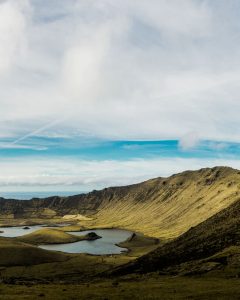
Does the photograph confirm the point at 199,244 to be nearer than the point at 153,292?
No

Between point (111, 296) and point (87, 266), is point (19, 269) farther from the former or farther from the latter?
point (111, 296)

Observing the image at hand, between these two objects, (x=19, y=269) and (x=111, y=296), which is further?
(x=19, y=269)

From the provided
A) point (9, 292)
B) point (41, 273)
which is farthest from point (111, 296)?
point (41, 273)

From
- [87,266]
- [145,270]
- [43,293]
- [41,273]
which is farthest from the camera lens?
[87,266]

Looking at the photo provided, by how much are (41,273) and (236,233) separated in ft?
278

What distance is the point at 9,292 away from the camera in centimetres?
7625

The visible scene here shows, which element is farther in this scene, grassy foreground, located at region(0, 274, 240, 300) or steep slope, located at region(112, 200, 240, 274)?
steep slope, located at region(112, 200, 240, 274)

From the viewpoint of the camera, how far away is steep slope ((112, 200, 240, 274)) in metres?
132

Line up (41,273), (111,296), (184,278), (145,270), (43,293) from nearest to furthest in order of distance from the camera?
(111,296), (43,293), (184,278), (145,270), (41,273)

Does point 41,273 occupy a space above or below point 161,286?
below

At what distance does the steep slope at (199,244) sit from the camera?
132 m

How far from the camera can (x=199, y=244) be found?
471 ft

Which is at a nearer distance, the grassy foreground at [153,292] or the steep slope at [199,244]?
the grassy foreground at [153,292]

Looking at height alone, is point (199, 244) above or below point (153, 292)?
above
